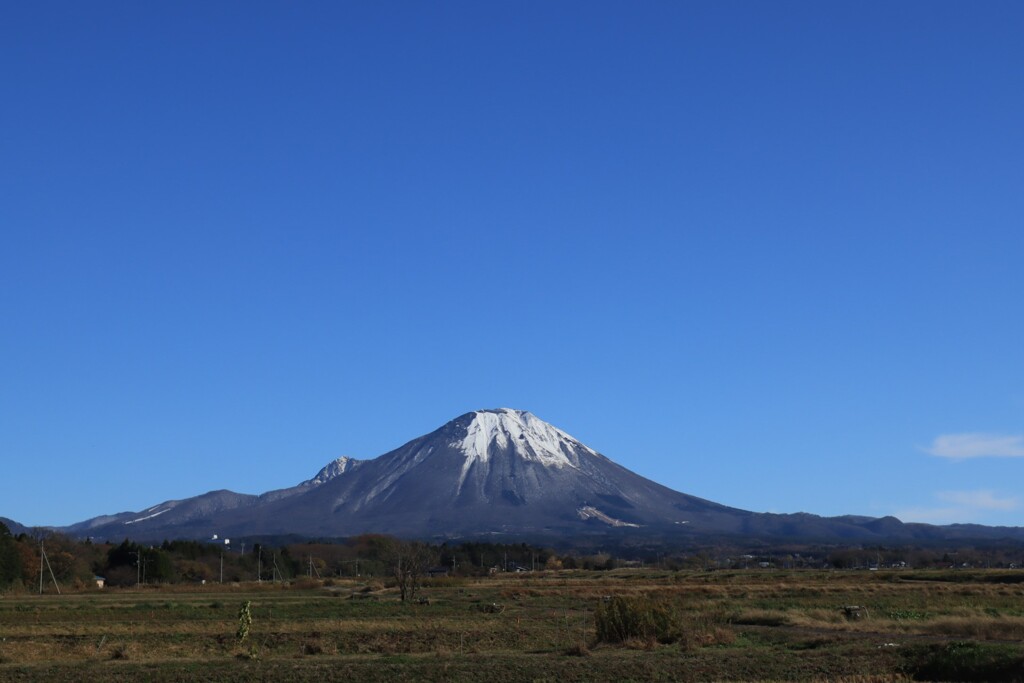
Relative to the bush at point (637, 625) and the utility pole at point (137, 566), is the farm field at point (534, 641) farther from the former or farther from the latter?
the utility pole at point (137, 566)

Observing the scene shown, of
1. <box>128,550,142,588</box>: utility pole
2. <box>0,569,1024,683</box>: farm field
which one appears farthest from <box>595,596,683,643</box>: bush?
<box>128,550,142,588</box>: utility pole

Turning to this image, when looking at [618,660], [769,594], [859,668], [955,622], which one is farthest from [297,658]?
[769,594]

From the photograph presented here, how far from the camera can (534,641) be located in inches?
1436

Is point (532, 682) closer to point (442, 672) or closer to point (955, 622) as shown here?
point (442, 672)

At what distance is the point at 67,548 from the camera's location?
104000 mm

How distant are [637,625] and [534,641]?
Answer: 3.33 meters

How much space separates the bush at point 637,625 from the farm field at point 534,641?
0.04m

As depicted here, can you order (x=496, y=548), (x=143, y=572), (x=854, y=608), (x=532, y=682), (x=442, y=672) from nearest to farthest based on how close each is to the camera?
(x=532, y=682) < (x=442, y=672) < (x=854, y=608) < (x=143, y=572) < (x=496, y=548)

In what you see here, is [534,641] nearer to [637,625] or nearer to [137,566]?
[637,625]

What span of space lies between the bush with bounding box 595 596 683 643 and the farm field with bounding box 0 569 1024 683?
0.04m

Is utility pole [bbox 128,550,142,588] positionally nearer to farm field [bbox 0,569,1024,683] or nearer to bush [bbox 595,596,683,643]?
farm field [bbox 0,569,1024,683]

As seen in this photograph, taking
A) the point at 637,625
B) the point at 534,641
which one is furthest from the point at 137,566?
the point at 637,625

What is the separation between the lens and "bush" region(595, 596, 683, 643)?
35438 millimetres

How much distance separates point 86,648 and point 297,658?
6.80 meters
